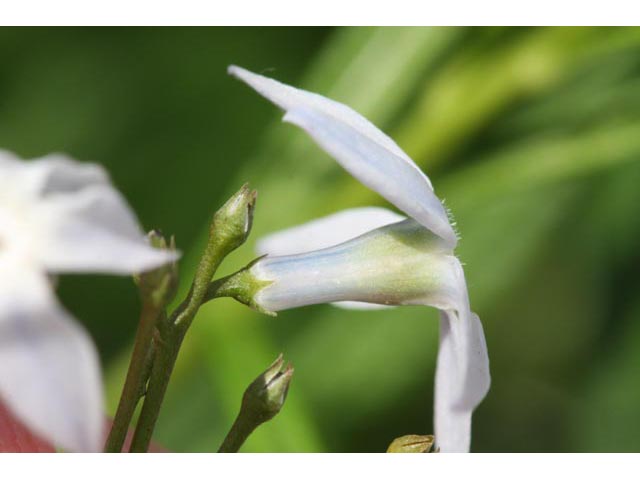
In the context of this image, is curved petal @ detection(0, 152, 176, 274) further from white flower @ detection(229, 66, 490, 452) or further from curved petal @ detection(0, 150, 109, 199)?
white flower @ detection(229, 66, 490, 452)

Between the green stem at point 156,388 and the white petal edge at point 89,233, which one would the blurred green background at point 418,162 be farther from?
the white petal edge at point 89,233

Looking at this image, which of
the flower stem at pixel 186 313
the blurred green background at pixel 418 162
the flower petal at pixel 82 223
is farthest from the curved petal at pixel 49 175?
the blurred green background at pixel 418 162

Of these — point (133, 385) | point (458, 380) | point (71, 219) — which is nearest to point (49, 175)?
point (71, 219)

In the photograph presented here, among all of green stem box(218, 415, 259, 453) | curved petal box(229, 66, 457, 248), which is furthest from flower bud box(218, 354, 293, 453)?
curved petal box(229, 66, 457, 248)
